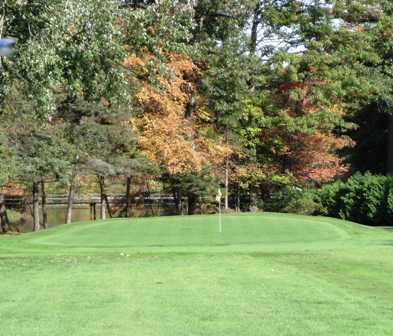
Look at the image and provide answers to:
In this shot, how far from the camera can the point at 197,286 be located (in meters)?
6.79

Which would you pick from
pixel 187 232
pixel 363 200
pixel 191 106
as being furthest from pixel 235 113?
pixel 187 232

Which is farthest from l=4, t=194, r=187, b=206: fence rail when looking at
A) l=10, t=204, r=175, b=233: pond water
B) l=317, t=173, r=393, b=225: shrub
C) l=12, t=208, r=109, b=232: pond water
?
l=317, t=173, r=393, b=225: shrub

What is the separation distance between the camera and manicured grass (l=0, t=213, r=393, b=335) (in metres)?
4.98

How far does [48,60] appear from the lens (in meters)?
9.58

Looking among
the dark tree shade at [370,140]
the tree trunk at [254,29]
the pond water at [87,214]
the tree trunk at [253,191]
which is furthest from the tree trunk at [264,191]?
the tree trunk at [254,29]

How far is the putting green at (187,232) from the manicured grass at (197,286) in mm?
135

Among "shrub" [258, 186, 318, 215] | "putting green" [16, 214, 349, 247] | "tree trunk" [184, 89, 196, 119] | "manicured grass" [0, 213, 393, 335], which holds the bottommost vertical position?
"manicured grass" [0, 213, 393, 335]

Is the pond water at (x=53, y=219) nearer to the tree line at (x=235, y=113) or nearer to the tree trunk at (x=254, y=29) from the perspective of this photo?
the tree line at (x=235, y=113)

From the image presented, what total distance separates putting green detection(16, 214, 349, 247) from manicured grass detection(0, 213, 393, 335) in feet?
0.44

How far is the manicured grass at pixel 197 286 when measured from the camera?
4.98 m

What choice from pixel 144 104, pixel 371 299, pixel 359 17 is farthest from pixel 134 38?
pixel 359 17

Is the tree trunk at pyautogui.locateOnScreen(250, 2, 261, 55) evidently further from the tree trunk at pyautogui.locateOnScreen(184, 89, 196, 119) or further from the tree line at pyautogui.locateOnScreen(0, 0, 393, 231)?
the tree trunk at pyautogui.locateOnScreen(184, 89, 196, 119)

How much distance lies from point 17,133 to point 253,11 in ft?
49.6

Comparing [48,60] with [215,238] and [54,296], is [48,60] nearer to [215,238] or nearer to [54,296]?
[54,296]
